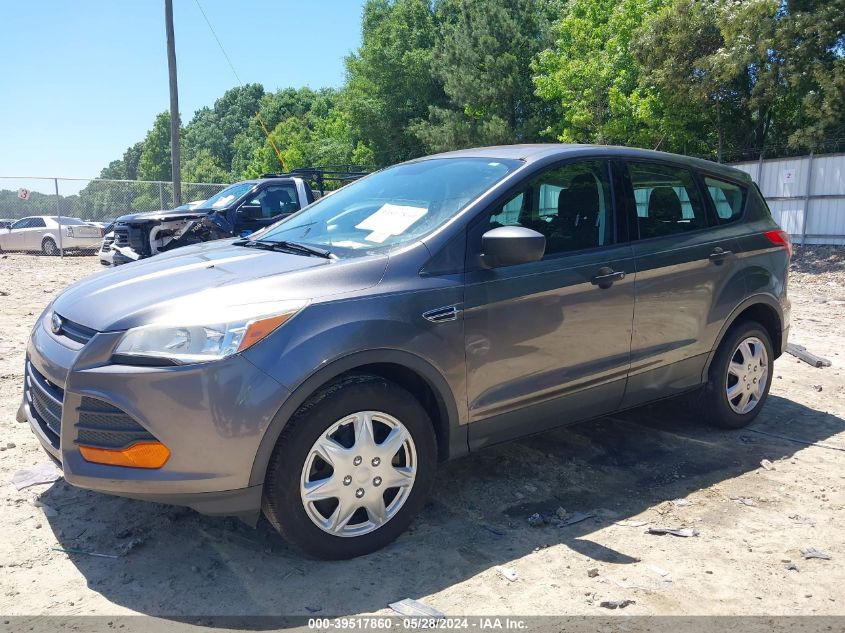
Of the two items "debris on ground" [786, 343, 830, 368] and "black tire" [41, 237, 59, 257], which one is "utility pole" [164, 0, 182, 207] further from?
"debris on ground" [786, 343, 830, 368]

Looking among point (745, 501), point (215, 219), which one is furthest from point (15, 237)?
point (745, 501)

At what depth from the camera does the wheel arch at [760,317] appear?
4.83 metres

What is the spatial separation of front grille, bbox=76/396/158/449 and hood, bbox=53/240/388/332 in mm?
327

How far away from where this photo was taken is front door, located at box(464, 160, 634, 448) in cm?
358

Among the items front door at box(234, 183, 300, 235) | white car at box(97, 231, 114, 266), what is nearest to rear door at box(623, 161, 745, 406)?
front door at box(234, 183, 300, 235)

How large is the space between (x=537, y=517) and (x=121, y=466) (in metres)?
2.01

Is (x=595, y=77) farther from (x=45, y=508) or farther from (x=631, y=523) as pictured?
(x=45, y=508)

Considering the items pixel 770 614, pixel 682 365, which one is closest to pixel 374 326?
pixel 770 614

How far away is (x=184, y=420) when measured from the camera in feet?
9.41

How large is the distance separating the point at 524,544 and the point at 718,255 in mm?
2364

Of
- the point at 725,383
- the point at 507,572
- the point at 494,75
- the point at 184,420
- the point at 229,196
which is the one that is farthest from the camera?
the point at 494,75

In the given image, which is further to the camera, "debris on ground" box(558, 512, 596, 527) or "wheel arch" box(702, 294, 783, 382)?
"wheel arch" box(702, 294, 783, 382)

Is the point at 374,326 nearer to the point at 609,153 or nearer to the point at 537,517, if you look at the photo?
the point at 537,517

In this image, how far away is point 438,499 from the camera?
13.0 feet
